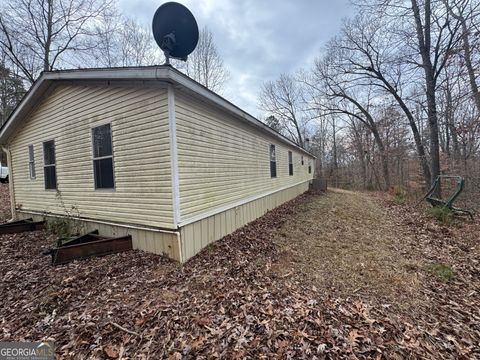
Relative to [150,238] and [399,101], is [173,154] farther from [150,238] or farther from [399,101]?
[399,101]

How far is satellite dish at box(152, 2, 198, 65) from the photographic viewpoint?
4492 millimetres

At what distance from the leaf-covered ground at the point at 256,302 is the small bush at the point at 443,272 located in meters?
0.07

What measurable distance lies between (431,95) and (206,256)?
12279mm

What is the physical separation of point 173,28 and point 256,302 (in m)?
4.99

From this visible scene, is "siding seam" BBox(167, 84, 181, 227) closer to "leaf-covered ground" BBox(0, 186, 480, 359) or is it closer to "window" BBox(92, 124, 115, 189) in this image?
"leaf-covered ground" BBox(0, 186, 480, 359)

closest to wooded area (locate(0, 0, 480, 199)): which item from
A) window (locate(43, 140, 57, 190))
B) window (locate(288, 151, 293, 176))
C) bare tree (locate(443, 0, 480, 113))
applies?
bare tree (locate(443, 0, 480, 113))

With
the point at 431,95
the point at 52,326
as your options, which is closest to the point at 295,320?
the point at 52,326

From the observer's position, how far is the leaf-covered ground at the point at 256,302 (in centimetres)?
240

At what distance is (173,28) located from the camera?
4.58m

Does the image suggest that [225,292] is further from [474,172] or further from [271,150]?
[474,172]

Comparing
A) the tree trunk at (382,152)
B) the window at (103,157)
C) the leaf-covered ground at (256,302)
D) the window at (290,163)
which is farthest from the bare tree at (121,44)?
the tree trunk at (382,152)

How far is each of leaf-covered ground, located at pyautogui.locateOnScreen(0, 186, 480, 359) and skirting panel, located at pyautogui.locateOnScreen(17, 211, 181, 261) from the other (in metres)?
0.20

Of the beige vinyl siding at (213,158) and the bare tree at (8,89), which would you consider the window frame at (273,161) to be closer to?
the beige vinyl siding at (213,158)

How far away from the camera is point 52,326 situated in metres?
2.74
